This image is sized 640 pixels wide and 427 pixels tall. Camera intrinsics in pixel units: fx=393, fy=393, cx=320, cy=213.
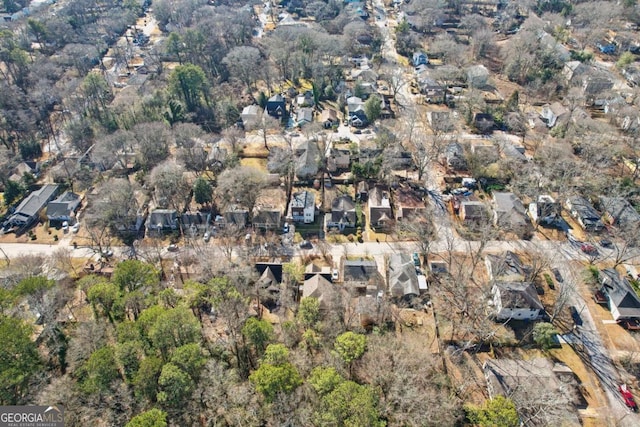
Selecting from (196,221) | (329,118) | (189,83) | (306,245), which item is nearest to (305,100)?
(329,118)

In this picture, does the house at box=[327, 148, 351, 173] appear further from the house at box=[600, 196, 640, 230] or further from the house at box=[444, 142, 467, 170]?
the house at box=[600, 196, 640, 230]

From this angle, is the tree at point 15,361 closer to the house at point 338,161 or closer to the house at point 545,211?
the house at point 338,161

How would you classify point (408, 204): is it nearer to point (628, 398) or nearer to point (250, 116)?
point (628, 398)

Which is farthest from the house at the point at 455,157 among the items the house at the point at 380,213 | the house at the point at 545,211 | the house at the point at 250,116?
the house at the point at 250,116

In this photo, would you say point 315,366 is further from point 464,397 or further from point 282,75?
point 282,75

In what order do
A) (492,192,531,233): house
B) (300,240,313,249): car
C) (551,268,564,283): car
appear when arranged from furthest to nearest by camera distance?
(492,192,531,233): house < (300,240,313,249): car < (551,268,564,283): car

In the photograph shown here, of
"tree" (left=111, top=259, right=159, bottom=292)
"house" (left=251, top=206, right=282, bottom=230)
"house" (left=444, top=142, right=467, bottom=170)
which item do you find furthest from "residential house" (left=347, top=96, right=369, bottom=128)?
"tree" (left=111, top=259, right=159, bottom=292)
